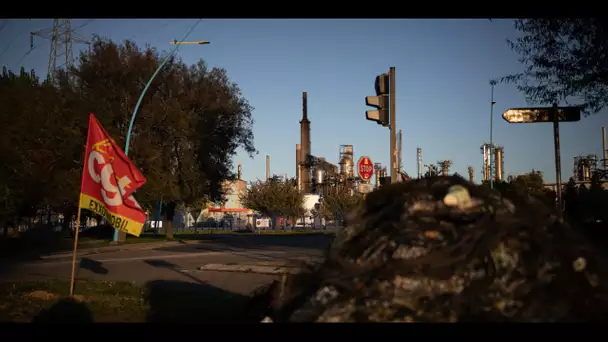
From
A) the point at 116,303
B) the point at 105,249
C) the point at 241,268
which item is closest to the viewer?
the point at 116,303

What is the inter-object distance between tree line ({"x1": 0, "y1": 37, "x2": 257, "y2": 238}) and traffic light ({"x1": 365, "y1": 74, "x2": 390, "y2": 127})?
1681cm

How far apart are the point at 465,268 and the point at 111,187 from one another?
5906 millimetres

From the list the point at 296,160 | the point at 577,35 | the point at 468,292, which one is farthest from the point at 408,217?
the point at 296,160

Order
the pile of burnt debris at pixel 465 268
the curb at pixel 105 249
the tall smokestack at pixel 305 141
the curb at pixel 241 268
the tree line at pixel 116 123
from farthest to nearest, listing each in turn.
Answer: the tall smokestack at pixel 305 141, the tree line at pixel 116 123, the curb at pixel 105 249, the curb at pixel 241 268, the pile of burnt debris at pixel 465 268

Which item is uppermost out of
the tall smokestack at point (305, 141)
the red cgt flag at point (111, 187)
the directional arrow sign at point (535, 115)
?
the tall smokestack at point (305, 141)

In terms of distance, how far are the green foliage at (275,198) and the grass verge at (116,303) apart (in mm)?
59265

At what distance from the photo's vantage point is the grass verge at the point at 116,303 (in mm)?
7547

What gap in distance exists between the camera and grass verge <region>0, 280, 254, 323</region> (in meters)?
7.55

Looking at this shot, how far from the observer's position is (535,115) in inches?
292

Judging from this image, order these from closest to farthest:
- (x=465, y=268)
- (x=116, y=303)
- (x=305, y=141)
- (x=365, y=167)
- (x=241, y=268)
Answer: (x=465, y=268)
(x=116, y=303)
(x=241, y=268)
(x=365, y=167)
(x=305, y=141)

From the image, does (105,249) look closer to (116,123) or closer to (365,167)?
(116,123)

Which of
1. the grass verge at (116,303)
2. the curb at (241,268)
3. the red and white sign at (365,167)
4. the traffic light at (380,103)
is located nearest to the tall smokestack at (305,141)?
the red and white sign at (365,167)

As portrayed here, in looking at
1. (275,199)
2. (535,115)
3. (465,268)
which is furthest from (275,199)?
(465,268)

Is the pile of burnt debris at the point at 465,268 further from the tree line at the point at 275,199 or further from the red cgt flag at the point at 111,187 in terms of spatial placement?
the tree line at the point at 275,199
